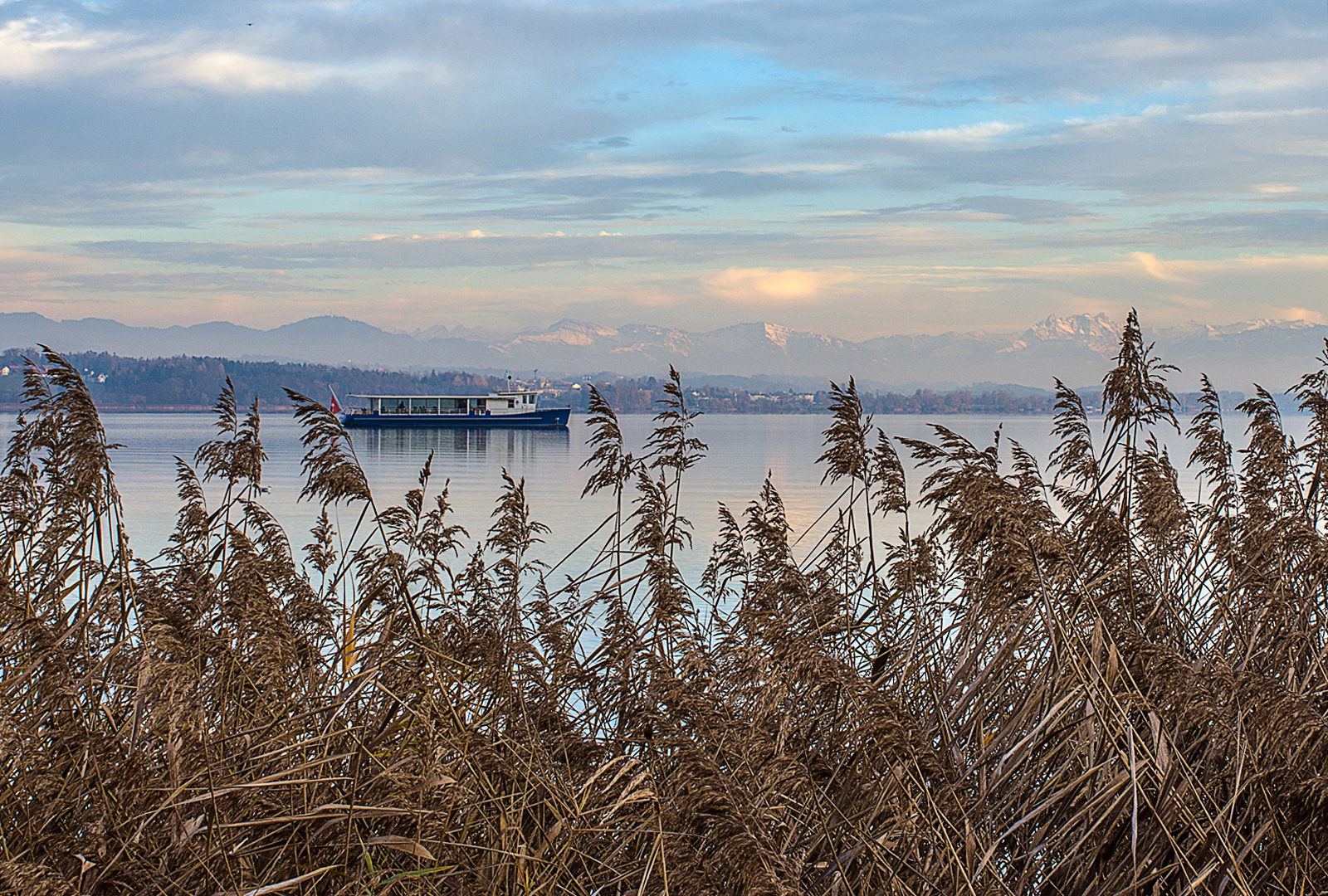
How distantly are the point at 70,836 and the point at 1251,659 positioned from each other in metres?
4.23

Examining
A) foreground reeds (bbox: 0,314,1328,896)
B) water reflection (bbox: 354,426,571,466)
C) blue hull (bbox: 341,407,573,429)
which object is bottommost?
water reflection (bbox: 354,426,571,466)

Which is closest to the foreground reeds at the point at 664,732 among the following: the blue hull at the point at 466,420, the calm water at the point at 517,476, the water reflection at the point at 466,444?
the calm water at the point at 517,476

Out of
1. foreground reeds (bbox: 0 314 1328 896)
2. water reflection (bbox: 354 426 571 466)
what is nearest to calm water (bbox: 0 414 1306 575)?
water reflection (bbox: 354 426 571 466)

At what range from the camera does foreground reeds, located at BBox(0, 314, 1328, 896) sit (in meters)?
2.79

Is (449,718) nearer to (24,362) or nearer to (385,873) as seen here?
(385,873)

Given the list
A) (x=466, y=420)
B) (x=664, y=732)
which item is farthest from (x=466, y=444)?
(x=664, y=732)

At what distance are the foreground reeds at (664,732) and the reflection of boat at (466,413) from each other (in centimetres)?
8613

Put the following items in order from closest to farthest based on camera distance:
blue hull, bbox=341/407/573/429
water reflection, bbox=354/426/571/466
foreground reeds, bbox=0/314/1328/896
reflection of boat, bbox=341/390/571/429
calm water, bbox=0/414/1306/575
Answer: foreground reeds, bbox=0/314/1328/896
calm water, bbox=0/414/1306/575
water reflection, bbox=354/426/571/466
blue hull, bbox=341/407/573/429
reflection of boat, bbox=341/390/571/429

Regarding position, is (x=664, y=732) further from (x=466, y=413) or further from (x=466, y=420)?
(x=466, y=413)

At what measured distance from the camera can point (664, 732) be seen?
108 inches

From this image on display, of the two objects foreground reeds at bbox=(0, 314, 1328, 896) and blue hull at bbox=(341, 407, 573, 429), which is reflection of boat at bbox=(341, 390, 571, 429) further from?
foreground reeds at bbox=(0, 314, 1328, 896)

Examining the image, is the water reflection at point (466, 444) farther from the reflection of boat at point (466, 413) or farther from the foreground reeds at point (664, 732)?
the foreground reeds at point (664, 732)

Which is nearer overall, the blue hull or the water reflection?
the water reflection

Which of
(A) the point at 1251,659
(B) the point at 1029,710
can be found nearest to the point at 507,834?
(B) the point at 1029,710
